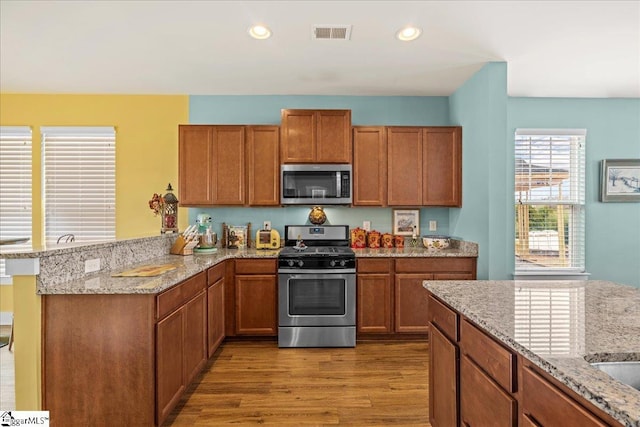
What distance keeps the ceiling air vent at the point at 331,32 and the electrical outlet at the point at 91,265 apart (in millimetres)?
2326

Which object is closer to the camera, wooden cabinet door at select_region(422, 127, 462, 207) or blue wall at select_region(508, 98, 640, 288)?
wooden cabinet door at select_region(422, 127, 462, 207)

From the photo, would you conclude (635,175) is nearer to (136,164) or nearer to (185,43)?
(185,43)

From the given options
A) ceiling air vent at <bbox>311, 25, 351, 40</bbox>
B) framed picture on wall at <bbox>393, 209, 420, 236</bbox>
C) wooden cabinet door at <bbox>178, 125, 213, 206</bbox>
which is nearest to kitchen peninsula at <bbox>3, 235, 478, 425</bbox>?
wooden cabinet door at <bbox>178, 125, 213, 206</bbox>

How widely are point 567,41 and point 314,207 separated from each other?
283cm

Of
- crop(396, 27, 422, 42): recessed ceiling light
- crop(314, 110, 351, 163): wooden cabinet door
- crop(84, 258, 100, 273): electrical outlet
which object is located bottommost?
crop(84, 258, 100, 273): electrical outlet

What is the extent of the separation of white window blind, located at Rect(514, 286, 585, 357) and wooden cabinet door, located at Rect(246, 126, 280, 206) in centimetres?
272

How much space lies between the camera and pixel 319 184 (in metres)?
3.75

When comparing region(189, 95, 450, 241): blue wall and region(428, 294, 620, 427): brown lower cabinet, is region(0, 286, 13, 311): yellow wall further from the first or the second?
region(428, 294, 620, 427): brown lower cabinet

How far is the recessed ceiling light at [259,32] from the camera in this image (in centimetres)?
261

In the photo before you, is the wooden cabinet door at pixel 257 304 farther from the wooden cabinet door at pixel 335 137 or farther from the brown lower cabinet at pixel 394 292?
the wooden cabinet door at pixel 335 137

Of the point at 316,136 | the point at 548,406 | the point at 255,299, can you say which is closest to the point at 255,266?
the point at 255,299

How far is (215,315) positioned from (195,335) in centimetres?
54

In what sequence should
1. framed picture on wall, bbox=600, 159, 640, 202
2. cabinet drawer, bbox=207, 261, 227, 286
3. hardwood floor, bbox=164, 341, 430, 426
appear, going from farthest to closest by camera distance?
framed picture on wall, bbox=600, 159, 640, 202
cabinet drawer, bbox=207, 261, 227, 286
hardwood floor, bbox=164, 341, 430, 426

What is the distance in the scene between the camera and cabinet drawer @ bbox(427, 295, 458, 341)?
1.60 m
